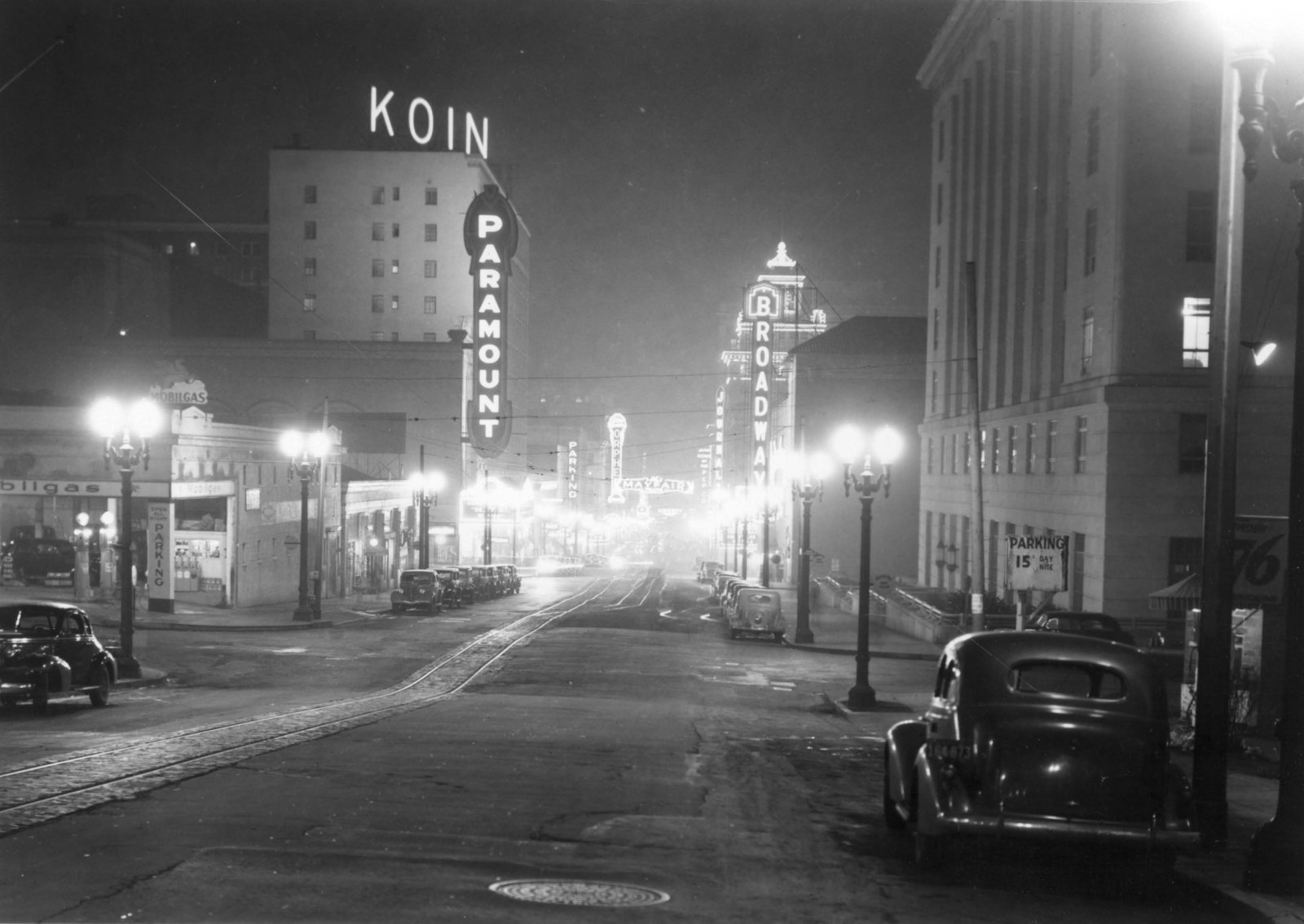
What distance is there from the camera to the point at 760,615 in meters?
41.8

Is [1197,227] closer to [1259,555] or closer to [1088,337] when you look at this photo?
[1088,337]

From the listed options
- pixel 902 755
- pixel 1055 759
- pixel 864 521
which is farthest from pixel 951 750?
pixel 864 521

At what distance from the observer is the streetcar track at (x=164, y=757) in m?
10.7

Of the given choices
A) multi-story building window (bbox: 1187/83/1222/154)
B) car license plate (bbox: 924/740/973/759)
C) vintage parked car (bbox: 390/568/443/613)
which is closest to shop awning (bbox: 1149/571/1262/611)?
car license plate (bbox: 924/740/973/759)

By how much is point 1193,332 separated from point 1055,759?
32.1m

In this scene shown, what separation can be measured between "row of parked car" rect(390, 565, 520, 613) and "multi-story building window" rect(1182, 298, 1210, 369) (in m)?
28.1

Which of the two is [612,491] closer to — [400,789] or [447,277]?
[447,277]

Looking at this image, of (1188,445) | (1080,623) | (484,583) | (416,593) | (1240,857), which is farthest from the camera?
(484,583)

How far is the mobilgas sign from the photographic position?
76812 mm

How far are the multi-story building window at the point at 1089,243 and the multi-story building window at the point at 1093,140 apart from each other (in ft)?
4.37

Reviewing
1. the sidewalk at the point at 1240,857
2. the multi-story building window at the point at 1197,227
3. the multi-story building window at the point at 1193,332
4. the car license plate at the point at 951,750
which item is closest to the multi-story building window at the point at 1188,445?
the multi-story building window at the point at 1193,332

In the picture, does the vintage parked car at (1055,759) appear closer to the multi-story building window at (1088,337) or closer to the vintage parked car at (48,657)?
the vintage parked car at (48,657)

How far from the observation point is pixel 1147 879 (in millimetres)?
9492

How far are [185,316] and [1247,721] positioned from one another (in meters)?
90.1
